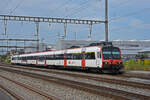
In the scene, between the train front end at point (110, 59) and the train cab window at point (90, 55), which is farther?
the train cab window at point (90, 55)

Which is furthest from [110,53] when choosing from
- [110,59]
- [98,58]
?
[98,58]

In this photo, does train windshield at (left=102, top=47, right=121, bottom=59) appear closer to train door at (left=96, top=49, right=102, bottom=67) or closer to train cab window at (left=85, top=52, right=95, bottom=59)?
train door at (left=96, top=49, right=102, bottom=67)

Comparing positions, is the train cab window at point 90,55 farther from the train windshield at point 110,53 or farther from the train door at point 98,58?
the train windshield at point 110,53

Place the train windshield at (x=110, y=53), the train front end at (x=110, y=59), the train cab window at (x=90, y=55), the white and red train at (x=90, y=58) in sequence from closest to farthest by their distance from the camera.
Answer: the train front end at (x=110, y=59)
the white and red train at (x=90, y=58)
the train windshield at (x=110, y=53)
the train cab window at (x=90, y=55)

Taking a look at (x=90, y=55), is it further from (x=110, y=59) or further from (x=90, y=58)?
(x=110, y=59)

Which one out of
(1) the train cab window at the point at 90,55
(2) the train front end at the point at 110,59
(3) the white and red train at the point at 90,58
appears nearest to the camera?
(2) the train front end at the point at 110,59

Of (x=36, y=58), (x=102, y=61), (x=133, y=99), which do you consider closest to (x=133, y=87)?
(x=133, y=99)

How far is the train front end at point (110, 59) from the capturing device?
20222 mm

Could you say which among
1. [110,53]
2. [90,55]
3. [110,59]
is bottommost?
[110,59]

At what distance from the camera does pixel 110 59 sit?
20594 millimetres

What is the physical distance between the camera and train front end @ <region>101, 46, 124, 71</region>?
20.2 meters

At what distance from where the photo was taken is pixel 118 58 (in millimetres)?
21266

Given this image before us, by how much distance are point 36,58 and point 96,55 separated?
20938 millimetres

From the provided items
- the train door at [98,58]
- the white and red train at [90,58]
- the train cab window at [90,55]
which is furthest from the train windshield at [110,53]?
the train cab window at [90,55]
